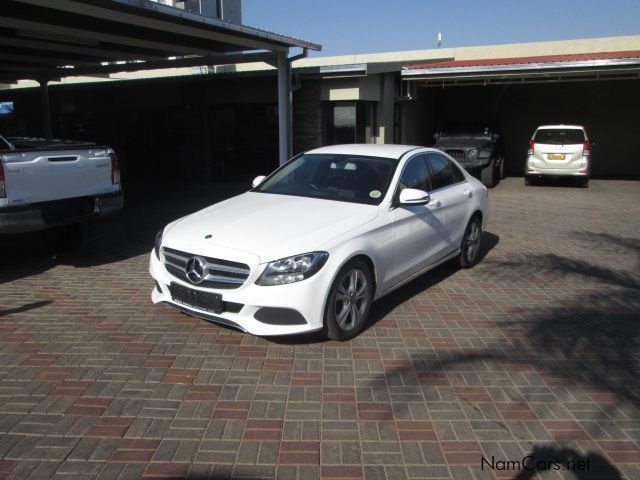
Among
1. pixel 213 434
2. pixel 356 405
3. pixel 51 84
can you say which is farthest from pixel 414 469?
pixel 51 84

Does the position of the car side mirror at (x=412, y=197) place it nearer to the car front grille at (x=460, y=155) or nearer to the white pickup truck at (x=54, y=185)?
the white pickup truck at (x=54, y=185)

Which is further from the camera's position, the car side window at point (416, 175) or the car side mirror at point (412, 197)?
the car side window at point (416, 175)

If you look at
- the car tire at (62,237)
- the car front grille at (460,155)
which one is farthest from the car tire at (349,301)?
the car front grille at (460,155)

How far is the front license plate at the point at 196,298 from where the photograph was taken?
4.42 metres

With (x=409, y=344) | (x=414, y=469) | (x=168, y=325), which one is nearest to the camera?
(x=414, y=469)

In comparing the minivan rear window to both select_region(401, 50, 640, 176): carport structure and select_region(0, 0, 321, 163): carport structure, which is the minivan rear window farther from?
select_region(0, 0, 321, 163): carport structure

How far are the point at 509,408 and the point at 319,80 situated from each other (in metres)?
12.3

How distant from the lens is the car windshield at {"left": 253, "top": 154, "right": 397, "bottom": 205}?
5523 mm

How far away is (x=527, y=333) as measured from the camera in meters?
5.02

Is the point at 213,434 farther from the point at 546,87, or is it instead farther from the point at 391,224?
the point at 546,87

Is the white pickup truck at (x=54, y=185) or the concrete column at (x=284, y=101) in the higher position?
the concrete column at (x=284, y=101)

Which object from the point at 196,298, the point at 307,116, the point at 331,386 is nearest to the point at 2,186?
the point at 196,298

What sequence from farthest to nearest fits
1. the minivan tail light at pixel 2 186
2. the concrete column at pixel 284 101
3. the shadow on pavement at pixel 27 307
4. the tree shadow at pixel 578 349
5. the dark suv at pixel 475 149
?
the dark suv at pixel 475 149 < the concrete column at pixel 284 101 < the minivan tail light at pixel 2 186 < the shadow on pavement at pixel 27 307 < the tree shadow at pixel 578 349
